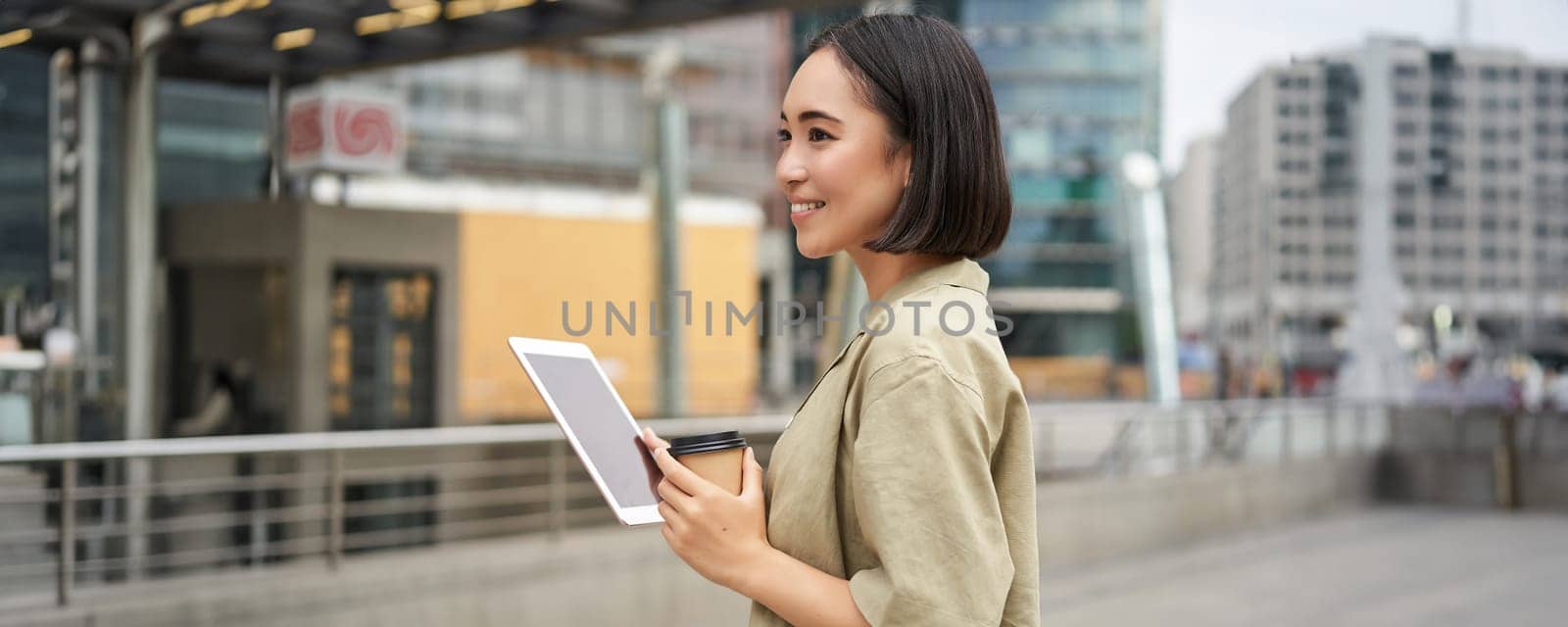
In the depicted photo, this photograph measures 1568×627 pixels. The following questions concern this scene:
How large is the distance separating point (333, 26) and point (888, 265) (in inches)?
442

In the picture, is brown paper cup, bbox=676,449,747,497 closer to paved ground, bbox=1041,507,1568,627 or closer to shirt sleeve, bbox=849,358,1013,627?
shirt sleeve, bbox=849,358,1013,627

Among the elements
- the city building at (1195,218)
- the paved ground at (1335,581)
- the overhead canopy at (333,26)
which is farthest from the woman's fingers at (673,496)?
the city building at (1195,218)

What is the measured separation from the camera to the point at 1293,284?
878 inches

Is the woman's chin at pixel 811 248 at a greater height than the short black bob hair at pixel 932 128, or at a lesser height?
lesser

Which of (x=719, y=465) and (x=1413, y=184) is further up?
(x=1413, y=184)

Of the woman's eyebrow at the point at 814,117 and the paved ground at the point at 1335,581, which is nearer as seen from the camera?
the woman's eyebrow at the point at 814,117

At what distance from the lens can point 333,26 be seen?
38.6 ft

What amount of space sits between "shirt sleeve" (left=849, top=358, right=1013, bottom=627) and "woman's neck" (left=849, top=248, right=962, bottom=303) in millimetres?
217

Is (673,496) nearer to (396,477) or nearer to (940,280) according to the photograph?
(940,280)

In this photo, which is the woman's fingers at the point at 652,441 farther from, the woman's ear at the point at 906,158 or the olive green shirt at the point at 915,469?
the woman's ear at the point at 906,158

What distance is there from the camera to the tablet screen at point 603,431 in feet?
4.32

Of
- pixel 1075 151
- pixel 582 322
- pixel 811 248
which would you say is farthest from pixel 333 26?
pixel 1075 151

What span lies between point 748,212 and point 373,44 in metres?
10.3

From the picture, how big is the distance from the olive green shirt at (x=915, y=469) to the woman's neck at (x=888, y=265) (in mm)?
51
